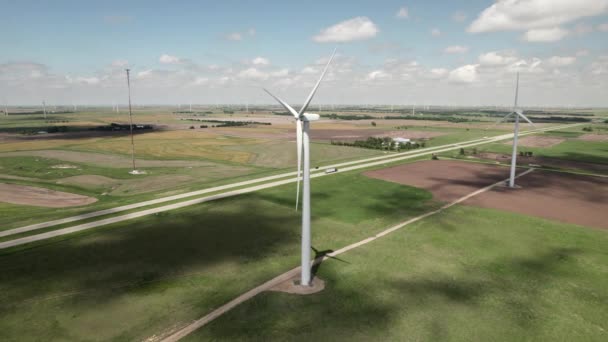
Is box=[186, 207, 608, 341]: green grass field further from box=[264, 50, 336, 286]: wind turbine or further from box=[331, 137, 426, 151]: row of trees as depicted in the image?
box=[331, 137, 426, 151]: row of trees

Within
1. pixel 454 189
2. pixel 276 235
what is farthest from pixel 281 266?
pixel 454 189

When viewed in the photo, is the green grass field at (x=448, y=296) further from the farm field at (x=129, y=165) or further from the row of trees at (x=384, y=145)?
the row of trees at (x=384, y=145)

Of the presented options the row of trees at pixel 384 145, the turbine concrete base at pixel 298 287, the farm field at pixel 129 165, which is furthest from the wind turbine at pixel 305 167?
the row of trees at pixel 384 145

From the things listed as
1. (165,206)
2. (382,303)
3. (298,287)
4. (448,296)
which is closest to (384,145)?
(165,206)

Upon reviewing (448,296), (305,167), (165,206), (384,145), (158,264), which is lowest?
(448,296)

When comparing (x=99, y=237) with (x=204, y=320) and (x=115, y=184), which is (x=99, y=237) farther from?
(x=115, y=184)

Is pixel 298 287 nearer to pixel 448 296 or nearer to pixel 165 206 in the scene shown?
pixel 448 296
